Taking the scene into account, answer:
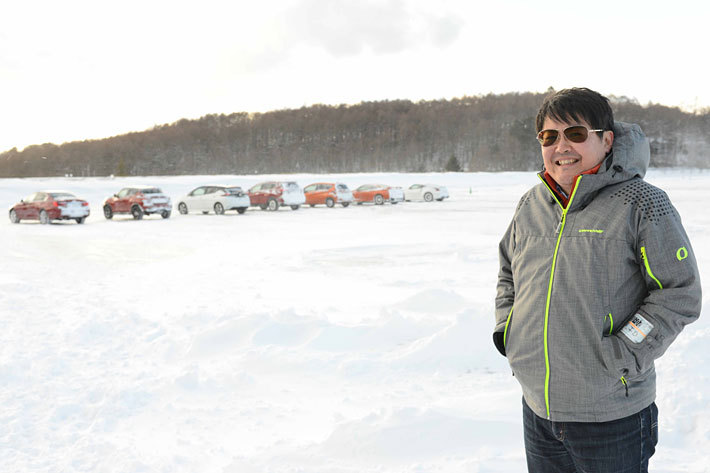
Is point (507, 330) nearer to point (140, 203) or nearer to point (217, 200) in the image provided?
point (140, 203)

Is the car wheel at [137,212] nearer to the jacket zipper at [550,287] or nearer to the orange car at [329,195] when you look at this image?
the orange car at [329,195]

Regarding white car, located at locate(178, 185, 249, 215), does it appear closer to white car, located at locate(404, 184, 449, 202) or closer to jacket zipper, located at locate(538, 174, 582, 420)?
white car, located at locate(404, 184, 449, 202)

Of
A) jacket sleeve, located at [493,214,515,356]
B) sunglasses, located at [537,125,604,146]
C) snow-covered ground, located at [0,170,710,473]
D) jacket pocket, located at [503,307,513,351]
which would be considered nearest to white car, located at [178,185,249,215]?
snow-covered ground, located at [0,170,710,473]

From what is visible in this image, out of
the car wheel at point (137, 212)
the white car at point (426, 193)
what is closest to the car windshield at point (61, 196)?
the car wheel at point (137, 212)

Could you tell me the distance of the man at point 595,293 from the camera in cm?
190

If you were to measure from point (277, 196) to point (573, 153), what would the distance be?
27.4 meters

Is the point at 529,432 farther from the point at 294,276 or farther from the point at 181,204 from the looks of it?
the point at 181,204

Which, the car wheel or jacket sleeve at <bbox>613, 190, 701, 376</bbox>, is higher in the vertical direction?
jacket sleeve at <bbox>613, 190, 701, 376</bbox>

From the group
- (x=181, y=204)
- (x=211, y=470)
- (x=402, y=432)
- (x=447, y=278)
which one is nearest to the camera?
(x=211, y=470)

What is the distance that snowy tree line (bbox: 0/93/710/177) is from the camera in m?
108

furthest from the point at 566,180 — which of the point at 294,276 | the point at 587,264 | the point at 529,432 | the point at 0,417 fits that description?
the point at 294,276

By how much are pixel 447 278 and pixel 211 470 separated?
6.61 meters

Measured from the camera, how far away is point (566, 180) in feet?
6.98

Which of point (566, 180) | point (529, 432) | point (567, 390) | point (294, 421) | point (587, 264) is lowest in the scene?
point (294, 421)
